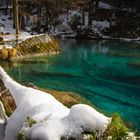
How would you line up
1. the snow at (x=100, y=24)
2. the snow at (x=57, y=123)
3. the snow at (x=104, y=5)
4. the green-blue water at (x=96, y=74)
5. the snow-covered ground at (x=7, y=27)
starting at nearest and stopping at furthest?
the snow at (x=57, y=123) → the green-blue water at (x=96, y=74) → the snow-covered ground at (x=7, y=27) → the snow at (x=100, y=24) → the snow at (x=104, y=5)

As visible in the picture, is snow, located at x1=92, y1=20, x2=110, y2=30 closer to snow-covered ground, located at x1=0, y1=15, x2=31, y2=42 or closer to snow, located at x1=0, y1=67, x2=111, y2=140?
snow-covered ground, located at x1=0, y1=15, x2=31, y2=42

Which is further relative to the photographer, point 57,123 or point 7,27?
point 7,27

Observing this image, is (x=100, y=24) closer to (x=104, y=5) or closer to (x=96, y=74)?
(x=104, y=5)

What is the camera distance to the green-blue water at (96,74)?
2072cm

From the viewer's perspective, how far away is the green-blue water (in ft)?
68.0

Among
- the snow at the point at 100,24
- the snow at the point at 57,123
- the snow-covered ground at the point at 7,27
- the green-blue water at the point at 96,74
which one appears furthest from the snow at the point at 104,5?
the snow at the point at 57,123

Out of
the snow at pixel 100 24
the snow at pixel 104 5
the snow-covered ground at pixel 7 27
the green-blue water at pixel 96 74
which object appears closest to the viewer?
the green-blue water at pixel 96 74

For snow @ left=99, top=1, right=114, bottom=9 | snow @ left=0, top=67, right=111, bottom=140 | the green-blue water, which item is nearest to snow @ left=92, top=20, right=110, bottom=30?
snow @ left=99, top=1, right=114, bottom=9

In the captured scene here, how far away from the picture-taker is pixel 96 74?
92.7ft

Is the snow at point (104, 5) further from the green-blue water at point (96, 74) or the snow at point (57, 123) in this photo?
the snow at point (57, 123)

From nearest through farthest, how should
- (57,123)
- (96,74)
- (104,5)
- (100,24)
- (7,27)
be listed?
1. (57,123)
2. (96,74)
3. (7,27)
4. (100,24)
5. (104,5)

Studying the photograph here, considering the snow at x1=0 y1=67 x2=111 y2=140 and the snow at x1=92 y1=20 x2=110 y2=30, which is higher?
the snow at x1=92 y1=20 x2=110 y2=30

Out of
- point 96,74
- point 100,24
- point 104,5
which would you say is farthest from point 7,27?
point 96,74

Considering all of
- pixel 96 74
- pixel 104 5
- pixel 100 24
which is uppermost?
pixel 104 5
